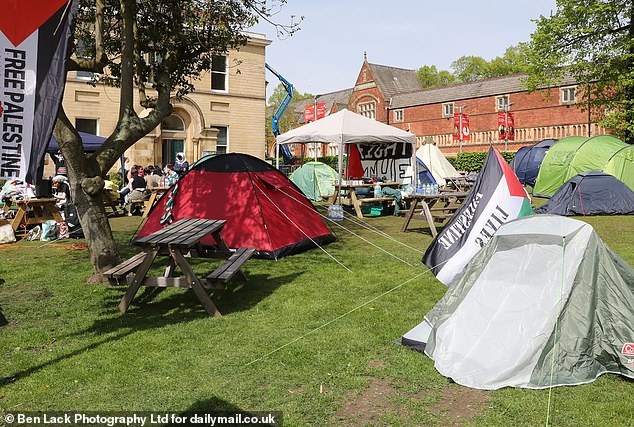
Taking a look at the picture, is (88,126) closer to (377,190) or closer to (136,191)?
(136,191)

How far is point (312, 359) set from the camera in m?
4.38

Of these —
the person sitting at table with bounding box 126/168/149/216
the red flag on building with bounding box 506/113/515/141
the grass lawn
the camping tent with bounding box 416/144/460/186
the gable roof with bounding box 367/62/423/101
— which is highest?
the gable roof with bounding box 367/62/423/101

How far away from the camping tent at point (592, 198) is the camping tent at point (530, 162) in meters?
8.86

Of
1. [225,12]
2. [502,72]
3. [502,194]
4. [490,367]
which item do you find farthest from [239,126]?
[502,72]

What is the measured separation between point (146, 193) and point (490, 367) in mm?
12580

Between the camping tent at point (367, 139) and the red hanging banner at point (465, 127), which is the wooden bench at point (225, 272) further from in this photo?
the red hanging banner at point (465, 127)

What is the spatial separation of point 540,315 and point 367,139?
393 inches

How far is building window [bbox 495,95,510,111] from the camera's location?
1735 inches

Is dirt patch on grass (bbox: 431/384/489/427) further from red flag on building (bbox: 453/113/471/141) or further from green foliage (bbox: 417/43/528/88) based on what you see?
green foliage (bbox: 417/43/528/88)

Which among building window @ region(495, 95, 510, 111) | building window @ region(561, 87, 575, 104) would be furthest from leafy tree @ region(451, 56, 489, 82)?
building window @ region(561, 87, 575, 104)

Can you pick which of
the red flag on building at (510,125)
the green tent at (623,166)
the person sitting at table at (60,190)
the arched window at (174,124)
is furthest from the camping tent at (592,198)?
the red flag on building at (510,125)

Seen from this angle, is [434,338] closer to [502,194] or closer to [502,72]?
[502,194]

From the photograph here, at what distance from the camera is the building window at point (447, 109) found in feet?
160

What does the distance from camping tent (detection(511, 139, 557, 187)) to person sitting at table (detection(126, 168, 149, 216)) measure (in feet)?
54.2
